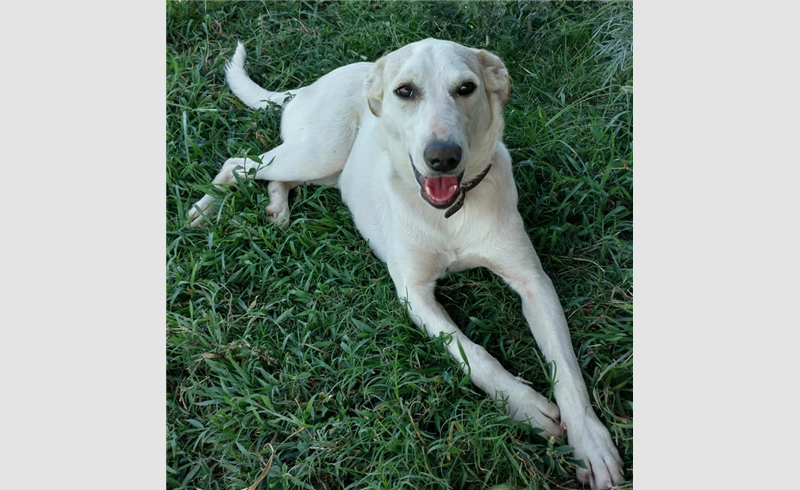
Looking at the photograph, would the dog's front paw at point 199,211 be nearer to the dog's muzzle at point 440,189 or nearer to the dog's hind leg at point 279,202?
the dog's hind leg at point 279,202

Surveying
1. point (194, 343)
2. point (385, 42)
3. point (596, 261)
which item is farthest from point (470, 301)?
point (385, 42)

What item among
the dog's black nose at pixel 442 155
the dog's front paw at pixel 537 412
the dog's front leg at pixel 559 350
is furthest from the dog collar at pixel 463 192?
the dog's front paw at pixel 537 412

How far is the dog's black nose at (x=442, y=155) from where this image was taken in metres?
2.44

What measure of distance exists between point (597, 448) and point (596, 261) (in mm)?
1071

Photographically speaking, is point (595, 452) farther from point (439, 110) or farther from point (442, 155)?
point (439, 110)

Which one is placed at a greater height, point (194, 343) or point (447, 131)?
point (447, 131)

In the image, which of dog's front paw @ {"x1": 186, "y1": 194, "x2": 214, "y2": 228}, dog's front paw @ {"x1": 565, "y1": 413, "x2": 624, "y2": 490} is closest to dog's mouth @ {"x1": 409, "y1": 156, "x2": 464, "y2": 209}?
dog's front paw @ {"x1": 565, "y1": 413, "x2": 624, "y2": 490}

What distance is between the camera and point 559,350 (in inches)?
106

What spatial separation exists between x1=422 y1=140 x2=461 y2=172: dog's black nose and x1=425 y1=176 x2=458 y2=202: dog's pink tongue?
0.61 ft

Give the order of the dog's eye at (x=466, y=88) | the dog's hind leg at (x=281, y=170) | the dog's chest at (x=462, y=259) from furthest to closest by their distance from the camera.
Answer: the dog's hind leg at (x=281, y=170), the dog's chest at (x=462, y=259), the dog's eye at (x=466, y=88)

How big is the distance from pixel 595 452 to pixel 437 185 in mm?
1186

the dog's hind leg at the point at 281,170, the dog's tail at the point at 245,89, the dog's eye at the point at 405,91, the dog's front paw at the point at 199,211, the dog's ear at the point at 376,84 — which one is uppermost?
the dog's eye at the point at 405,91

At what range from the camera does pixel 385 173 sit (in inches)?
125

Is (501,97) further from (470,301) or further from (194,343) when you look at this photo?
(194,343)
